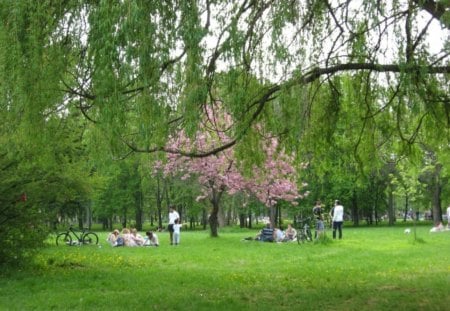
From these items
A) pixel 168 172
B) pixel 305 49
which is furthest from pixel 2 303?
pixel 168 172

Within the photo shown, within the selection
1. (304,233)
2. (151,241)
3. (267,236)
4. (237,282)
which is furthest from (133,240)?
(237,282)

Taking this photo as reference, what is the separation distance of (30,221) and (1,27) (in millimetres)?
7461

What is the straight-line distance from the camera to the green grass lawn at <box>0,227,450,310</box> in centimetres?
850

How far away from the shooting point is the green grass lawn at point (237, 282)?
8500 mm

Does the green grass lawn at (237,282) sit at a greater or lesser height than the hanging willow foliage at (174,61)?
lesser

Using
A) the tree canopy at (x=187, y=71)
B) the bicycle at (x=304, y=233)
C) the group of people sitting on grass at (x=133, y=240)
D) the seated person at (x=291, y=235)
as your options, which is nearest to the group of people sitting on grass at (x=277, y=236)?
the seated person at (x=291, y=235)

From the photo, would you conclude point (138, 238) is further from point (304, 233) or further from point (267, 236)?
point (304, 233)

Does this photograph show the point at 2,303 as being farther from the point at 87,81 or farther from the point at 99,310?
the point at 87,81

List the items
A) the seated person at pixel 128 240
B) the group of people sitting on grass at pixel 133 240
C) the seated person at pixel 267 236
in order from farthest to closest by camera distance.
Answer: the seated person at pixel 267 236 → the group of people sitting on grass at pixel 133 240 → the seated person at pixel 128 240

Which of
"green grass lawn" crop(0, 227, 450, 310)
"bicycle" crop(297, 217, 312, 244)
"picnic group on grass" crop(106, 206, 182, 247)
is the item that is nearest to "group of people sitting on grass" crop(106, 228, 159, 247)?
"picnic group on grass" crop(106, 206, 182, 247)

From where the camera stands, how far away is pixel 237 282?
35.1 feet

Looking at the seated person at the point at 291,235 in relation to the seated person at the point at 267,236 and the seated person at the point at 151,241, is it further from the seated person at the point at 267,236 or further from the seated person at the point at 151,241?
the seated person at the point at 151,241

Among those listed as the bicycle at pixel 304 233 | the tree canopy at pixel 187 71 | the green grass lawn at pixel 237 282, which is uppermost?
the tree canopy at pixel 187 71

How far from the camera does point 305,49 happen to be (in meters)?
7.38
